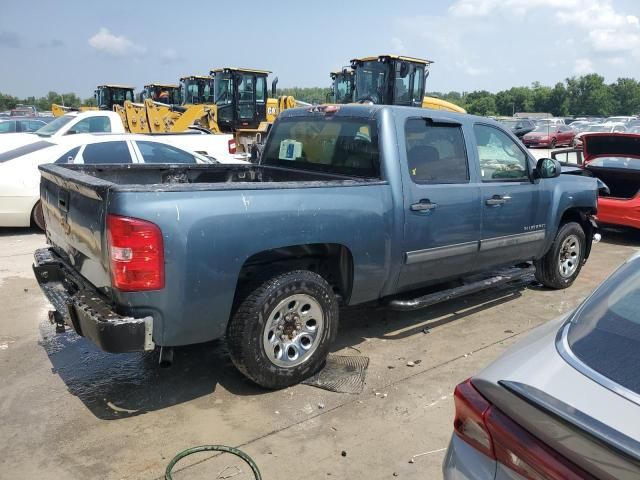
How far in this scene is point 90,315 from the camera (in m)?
3.17

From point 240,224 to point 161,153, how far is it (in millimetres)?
6054

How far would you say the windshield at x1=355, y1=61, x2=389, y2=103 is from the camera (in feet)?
53.3

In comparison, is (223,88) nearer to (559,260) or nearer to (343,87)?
(343,87)

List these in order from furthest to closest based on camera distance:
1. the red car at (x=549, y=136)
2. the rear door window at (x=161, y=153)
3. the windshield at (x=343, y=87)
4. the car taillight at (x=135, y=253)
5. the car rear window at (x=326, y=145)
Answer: the red car at (x=549, y=136), the windshield at (x=343, y=87), the rear door window at (x=161, y=153), the car rear window at (x=326, y=145), the car taillight at (x=135, y=253)

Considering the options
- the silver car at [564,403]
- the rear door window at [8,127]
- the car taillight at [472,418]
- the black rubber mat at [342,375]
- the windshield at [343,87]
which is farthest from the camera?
the windshield at [343,87]

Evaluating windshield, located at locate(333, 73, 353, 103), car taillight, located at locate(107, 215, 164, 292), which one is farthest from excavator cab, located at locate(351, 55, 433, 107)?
car taillight, located at locate(107, 215, 164, 292)

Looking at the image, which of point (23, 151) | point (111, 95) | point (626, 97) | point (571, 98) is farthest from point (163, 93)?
point (626, 97)

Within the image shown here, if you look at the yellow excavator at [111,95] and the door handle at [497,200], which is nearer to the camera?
the door handle at [497,200]

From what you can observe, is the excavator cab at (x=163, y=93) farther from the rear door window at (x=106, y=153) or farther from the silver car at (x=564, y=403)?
the silver car at (x=564, y=403)

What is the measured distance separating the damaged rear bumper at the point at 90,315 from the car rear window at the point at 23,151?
5.44 meters

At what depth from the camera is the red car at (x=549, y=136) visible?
101 ft

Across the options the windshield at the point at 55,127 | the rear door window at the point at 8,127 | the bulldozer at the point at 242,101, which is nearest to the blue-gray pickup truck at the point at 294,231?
the windshield at the point at 55,127

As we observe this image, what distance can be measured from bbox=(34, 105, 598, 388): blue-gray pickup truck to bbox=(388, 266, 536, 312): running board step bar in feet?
0.06

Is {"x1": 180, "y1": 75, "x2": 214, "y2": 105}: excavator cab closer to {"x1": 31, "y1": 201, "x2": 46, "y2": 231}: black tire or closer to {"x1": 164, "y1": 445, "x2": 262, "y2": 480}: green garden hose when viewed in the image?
{"x1": 31, "y1": 201, "x2": 46, "y2": 231}: black tire
